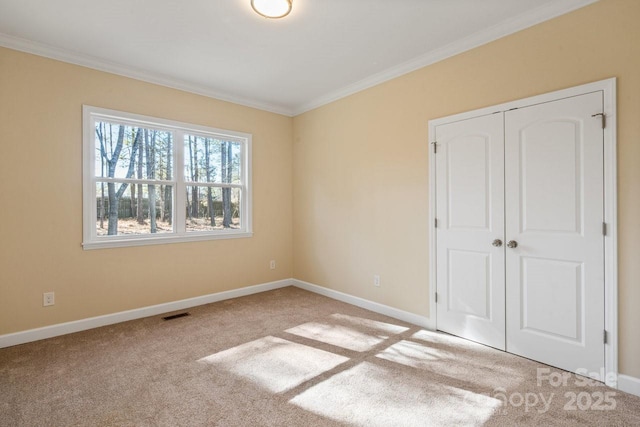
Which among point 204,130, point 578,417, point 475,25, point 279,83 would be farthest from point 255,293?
point 475,25

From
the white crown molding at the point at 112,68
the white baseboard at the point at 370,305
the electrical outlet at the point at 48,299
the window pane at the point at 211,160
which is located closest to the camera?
the white crown molding at the point at 112,68

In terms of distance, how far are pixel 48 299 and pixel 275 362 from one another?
93.8 inches

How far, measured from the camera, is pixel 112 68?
3.34 metres

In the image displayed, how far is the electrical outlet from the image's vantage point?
3.02m

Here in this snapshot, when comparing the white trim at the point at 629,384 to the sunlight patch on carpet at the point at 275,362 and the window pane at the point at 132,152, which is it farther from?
the window pane at the point at 132,152

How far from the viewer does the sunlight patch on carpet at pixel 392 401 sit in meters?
1.87

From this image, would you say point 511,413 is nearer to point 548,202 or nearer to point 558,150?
point 548,202

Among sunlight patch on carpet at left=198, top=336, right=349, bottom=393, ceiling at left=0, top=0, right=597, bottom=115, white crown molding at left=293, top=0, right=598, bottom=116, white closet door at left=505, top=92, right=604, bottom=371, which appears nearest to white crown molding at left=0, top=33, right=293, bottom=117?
ceiling at left=0, top=0, right=597, bottom=115

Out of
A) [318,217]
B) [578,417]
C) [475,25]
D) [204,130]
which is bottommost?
[578,417]

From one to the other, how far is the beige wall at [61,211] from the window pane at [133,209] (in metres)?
0.21

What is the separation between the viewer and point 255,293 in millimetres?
4559

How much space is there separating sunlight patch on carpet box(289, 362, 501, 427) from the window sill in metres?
2.59

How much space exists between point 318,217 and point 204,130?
6.44ft

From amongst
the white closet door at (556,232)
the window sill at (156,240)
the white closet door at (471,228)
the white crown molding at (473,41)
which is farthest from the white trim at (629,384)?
the window sill at (156,240)
